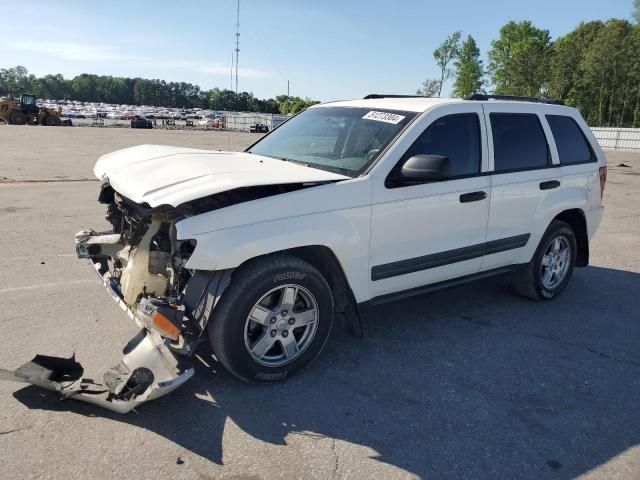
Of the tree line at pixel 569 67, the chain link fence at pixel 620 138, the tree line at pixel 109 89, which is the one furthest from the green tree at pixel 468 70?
the tree line at pixel 109 89

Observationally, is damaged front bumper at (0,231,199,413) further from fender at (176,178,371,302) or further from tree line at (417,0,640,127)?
tree line at (417,0,640,127)

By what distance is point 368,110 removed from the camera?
4559 mm

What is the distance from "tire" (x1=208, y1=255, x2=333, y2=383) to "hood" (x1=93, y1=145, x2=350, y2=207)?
54 centimetres

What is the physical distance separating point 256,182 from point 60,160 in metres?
15.3

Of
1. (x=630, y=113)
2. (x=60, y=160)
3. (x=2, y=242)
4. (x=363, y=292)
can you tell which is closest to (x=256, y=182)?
(x=363, y=292)

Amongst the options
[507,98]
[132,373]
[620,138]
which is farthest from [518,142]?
[620,138]

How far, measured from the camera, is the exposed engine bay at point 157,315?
312 centimetres

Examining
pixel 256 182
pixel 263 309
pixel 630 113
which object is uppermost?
pixel 630 113

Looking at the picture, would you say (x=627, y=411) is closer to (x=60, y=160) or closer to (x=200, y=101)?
(x=60, y=160)

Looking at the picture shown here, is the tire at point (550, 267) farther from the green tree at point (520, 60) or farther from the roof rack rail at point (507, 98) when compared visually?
the green tree at point (520, 60)

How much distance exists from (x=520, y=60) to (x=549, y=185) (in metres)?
66.8

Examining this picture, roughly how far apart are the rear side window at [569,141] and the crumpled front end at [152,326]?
3.80m

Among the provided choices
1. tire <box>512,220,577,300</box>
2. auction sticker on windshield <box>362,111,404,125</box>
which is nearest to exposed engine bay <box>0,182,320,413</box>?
auction sticker on windshield <box>362,111,404,125</box>

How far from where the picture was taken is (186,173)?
355 cm
